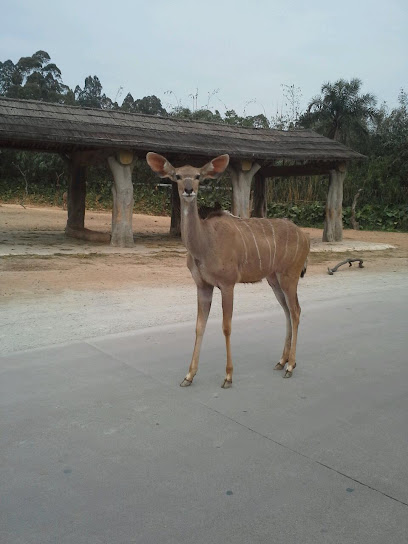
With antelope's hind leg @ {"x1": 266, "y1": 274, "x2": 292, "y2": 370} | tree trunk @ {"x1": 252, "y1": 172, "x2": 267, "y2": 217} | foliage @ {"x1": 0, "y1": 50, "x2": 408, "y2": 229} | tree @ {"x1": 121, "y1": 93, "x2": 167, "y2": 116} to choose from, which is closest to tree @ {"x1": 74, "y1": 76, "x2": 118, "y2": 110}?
tree @ {"x1": 121, "y1": 93, "x2": 167, "y2": 116}

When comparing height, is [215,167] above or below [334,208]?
above

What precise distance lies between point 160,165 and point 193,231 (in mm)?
650

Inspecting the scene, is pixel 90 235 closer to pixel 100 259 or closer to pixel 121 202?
pixel 121 202

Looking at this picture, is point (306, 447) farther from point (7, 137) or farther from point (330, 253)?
point (330, 253)

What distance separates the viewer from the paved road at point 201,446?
8.32 feet

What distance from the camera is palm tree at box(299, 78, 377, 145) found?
92.0ft

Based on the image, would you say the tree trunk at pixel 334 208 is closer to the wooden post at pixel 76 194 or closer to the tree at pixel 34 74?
the wooden post at pixel 76 194

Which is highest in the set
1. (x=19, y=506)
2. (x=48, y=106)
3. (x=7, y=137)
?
(x=48, y=106)

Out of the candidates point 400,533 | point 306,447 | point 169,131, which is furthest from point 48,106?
point 400,533

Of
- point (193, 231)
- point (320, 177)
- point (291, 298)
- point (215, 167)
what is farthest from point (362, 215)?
point (193, 231)

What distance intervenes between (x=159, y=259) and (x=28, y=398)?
850cm

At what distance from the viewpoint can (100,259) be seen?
11719 millimetres

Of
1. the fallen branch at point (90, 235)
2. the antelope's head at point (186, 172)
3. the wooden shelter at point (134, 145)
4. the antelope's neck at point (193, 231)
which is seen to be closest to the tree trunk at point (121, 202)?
the wooden shelter at point (134, 145)

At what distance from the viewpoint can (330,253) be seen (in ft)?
47.6
